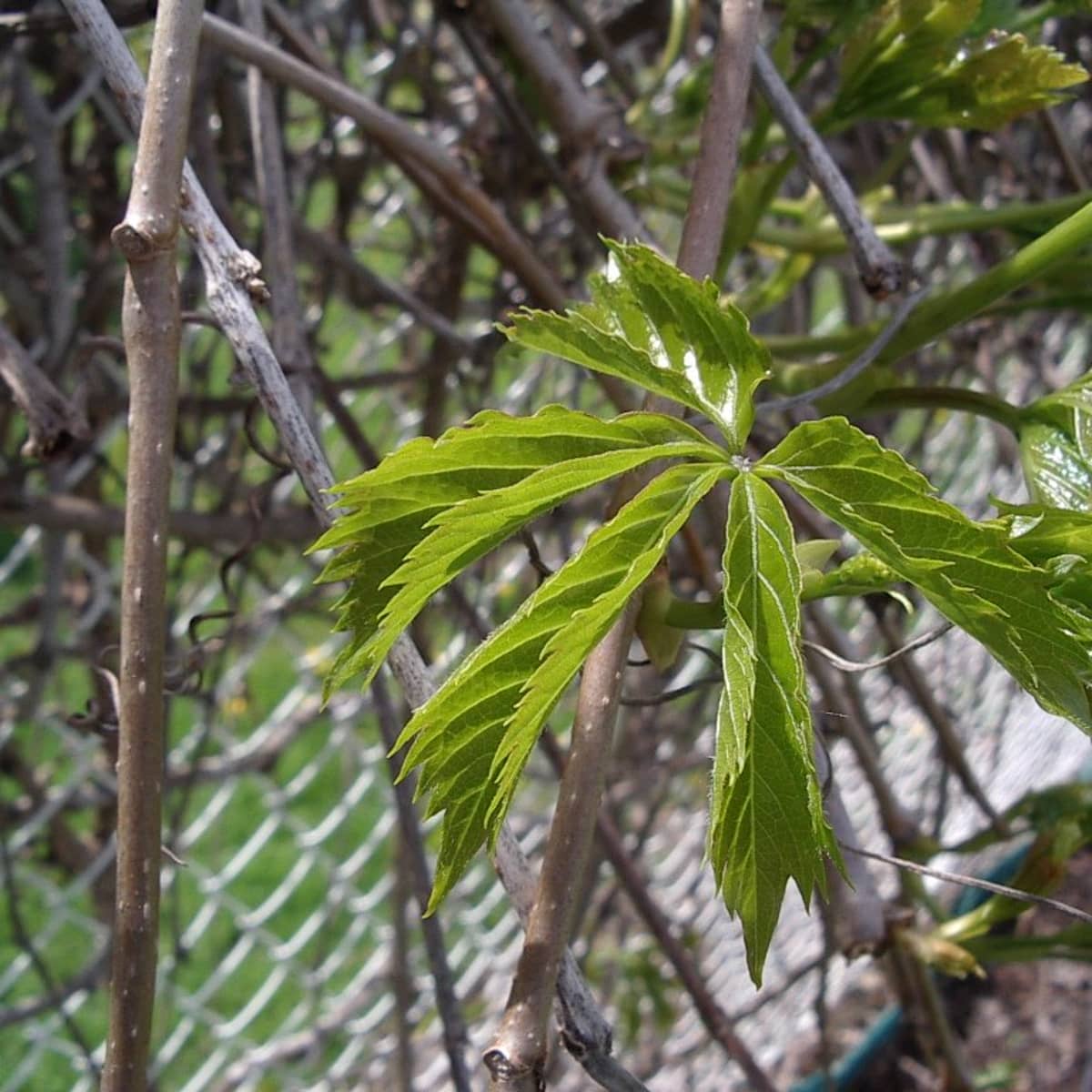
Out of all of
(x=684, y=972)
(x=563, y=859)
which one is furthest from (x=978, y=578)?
(x=684, y=972)

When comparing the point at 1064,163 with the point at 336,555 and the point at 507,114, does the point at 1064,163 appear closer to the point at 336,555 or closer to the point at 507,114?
the point at 507,114

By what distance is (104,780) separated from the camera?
174 centimetres

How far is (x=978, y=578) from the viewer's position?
406 mm

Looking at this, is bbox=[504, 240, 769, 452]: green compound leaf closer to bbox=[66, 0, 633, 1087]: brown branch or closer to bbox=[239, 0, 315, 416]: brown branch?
bbox=[66, 0, 633, 1087]: brown branch

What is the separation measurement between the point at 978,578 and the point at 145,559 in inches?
11.1

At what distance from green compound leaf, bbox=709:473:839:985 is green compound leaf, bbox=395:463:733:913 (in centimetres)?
3

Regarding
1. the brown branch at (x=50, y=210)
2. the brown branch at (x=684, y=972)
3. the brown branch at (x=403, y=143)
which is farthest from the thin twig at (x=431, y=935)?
the brown branch at (x=50, y=210)

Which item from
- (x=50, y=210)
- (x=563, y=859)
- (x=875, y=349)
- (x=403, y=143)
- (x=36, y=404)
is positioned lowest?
(x=563, y=859)

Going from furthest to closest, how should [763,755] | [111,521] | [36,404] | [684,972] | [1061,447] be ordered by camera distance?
1. [111,521]
2. [684,972]
3. [36,404]
4. [1061,447]
5. [763,755]

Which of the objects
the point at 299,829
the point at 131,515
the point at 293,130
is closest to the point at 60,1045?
the point at 299,829

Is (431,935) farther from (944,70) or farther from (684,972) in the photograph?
(944,70)

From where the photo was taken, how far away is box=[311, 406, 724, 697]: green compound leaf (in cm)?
42

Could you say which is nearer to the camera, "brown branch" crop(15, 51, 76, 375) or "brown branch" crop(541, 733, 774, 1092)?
"brown branch" crop(541, 733, 774, 1092)

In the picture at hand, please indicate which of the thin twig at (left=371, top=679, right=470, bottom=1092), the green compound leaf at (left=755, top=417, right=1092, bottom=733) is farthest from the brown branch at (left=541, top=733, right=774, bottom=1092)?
the green compound leaf at (left=755, top=417, right=1092, bottom=733)
